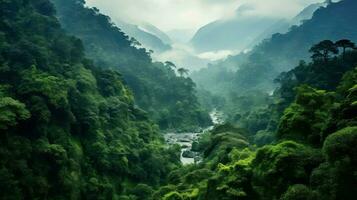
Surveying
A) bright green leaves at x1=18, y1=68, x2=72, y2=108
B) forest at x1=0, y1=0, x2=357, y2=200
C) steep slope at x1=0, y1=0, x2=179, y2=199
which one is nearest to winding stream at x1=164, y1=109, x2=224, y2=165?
forest at x1=0, y1=0, x2=357, y2=200

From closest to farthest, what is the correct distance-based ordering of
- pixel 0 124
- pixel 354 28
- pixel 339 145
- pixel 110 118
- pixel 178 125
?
pixel 339 145 → pixel 0 124 → pixel 110 118 → pixel 178 125 → pixel 354 28

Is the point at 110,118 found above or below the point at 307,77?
below

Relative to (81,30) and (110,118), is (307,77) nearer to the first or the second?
(110,118)

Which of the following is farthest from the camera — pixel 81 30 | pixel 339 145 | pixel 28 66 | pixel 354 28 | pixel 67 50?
pixel 354 28

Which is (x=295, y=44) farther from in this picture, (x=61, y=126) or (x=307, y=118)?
(x=307, y=118)

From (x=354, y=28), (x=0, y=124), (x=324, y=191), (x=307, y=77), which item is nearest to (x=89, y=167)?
(x=0, y=124)

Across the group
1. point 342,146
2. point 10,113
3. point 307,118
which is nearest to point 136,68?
point 10,113

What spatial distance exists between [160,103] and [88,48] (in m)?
23.5

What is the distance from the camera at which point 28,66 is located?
48.2 meters

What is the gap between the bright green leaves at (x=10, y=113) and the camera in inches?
1380

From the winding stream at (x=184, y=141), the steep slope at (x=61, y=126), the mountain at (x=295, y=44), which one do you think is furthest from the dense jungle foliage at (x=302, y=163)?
the mountain at (x=295, y=44)

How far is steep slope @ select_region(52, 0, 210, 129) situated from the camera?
100m

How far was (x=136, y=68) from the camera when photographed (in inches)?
4498

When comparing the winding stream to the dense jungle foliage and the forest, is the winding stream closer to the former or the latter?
the forest
